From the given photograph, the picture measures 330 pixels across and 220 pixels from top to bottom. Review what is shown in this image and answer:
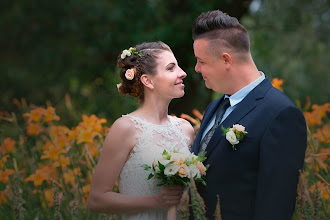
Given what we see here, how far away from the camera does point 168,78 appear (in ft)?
12.0

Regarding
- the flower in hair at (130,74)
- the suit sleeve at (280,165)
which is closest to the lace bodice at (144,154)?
the flower in hair at (130,74)

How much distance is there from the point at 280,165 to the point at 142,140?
3.81 ft

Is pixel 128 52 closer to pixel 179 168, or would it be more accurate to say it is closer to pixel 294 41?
pixel 179 168

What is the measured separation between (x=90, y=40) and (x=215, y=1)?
10.4 ft

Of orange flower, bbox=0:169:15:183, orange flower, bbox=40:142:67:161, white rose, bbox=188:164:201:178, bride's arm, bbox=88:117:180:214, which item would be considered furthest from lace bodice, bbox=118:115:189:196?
orange flower, bbox=0:169:15:183

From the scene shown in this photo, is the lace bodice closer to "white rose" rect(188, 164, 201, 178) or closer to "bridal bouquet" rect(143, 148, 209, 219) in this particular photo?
"bridal bouquet" rect(143, 148, 209, 219)

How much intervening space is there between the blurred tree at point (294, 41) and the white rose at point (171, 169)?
6566 millimetres

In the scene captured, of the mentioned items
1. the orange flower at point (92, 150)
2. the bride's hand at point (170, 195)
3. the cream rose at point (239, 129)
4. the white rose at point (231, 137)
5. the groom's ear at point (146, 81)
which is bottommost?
the bride's hand at point (170, 195)

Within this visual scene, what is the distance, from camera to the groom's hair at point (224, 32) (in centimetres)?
335

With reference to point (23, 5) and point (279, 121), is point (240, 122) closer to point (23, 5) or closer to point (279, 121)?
point (279, 121)

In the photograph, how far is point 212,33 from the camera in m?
3.40

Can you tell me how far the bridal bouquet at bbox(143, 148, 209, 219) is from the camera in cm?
304

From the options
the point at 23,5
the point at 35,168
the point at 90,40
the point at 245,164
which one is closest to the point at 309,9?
the point at 90,40

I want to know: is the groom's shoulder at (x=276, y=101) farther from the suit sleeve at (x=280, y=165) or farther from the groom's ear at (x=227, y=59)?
the groom's ear at (x=227, y=59)
